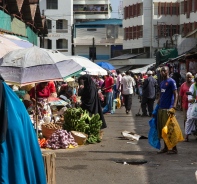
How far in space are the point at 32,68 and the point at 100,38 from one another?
7508cm

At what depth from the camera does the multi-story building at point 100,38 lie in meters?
84.4

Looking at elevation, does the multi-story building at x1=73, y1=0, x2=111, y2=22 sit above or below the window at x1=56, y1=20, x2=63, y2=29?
above

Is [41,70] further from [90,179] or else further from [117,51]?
[117,51]

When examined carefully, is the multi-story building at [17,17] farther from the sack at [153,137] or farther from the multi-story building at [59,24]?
the multi-story building at [59,24]

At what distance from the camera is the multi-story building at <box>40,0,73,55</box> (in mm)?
83125

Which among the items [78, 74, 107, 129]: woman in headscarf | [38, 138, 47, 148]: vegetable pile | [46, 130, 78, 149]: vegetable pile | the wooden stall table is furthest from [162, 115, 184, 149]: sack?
the wooden stall table

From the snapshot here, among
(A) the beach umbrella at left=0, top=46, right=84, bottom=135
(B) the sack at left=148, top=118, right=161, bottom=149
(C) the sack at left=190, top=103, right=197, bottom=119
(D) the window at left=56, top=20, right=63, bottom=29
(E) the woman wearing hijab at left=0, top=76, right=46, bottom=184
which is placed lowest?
(B) the sack at left=148, top=118, right=161, bottom=149

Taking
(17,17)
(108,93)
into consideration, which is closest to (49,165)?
(108,93)

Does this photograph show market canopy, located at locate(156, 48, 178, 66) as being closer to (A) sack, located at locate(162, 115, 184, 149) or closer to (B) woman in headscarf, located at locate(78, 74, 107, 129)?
(B) woman in headscarf, located at locate(78, 74, 107, 129)

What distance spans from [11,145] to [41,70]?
5.20 m

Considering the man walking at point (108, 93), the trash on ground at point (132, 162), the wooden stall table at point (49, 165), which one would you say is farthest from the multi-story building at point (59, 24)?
the wooden stall table at point (49, 165)

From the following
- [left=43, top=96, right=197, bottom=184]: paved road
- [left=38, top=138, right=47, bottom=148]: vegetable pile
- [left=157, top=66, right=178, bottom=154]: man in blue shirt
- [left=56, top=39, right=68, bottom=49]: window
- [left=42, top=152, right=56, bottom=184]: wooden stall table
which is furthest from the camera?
[left=56, top=39, right=68, bottom=49]: window

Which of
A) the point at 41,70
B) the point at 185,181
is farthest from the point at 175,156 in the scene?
the point at 41,70

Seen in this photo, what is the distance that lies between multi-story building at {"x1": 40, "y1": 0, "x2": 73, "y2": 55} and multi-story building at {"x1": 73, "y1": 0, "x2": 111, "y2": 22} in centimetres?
1716
